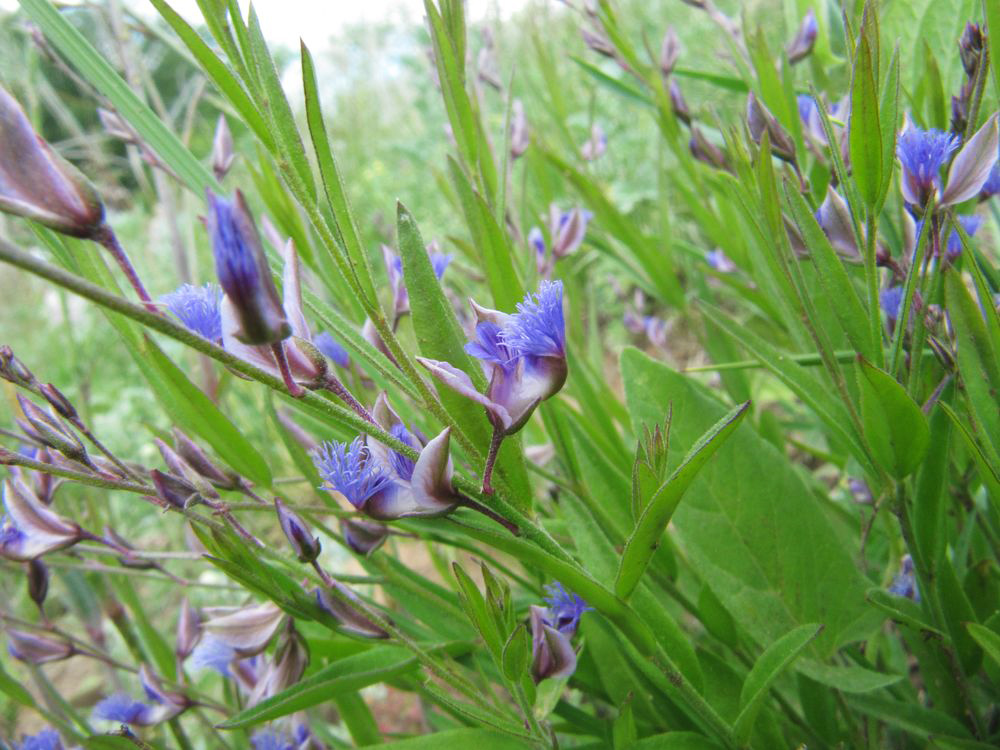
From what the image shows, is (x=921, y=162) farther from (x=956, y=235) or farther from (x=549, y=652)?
(x=549, y=652)

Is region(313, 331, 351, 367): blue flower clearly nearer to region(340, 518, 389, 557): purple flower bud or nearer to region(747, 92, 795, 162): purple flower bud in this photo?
region(340, 518, 389, 557): purple flower bud

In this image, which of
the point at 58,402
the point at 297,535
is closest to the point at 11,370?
the point at 58,402

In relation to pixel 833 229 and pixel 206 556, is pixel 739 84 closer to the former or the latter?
pixel 833 229

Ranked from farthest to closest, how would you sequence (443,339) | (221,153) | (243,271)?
(221,153)
(443,339)
(243,271)

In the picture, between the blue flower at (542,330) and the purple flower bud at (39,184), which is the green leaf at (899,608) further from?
the purple flower bud at (39,184)

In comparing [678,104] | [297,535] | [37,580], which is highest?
[678,104]

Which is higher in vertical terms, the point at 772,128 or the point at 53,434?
the point at 772,128

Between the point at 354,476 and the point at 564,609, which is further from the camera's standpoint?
the point at 564,609
